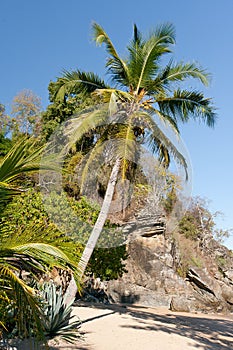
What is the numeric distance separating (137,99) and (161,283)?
11.3 meters

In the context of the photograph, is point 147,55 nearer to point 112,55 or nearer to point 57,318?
point 112,55

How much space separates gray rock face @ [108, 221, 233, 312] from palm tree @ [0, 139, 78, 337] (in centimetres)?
1337

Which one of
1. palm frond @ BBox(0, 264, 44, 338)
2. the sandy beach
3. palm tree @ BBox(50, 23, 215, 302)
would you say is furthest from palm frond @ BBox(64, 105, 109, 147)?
palm frond @ BBox(0, 264, 44, 338)

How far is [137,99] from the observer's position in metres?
9.57

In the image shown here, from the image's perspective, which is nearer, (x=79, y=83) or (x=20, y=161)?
(x=20, y=161)

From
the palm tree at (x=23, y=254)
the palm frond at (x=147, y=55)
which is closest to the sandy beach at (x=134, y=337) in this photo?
the palm tree at (x=23, y=254)

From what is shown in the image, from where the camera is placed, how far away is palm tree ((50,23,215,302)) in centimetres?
889

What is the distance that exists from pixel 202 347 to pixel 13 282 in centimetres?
504

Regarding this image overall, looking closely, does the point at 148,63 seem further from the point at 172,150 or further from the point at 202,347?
the point at 202,347

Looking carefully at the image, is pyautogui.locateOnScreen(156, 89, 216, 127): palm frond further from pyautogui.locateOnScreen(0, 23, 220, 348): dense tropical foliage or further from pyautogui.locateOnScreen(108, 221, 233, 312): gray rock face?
pyautogui.locateOnScreen(108, 221, 233, 312): gray rock face

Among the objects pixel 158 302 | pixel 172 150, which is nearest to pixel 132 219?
pixel 158 302

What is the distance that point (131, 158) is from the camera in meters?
8.72

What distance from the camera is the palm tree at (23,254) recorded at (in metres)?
2.98

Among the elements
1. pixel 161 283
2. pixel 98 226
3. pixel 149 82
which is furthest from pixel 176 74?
pixel 161 283
